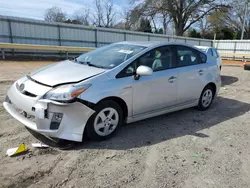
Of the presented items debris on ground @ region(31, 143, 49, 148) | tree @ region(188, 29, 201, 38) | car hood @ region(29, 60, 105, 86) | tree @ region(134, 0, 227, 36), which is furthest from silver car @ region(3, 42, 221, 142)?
tree @ region(188, 29, 201, 38)

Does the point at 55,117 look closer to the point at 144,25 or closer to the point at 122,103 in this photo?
the point at 122,103

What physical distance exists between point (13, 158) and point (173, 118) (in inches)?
123

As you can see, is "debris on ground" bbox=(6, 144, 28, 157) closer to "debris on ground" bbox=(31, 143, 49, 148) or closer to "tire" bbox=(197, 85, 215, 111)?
"debris on ground" bbox=(31, 143, 49, 148)

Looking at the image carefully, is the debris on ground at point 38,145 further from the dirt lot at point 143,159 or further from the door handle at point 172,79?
the door handle at point 172,79

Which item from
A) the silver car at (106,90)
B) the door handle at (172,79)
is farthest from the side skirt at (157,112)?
the door handle at (172,79)

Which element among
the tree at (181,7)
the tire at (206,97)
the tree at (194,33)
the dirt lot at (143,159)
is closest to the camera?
the dirt lot at (143,159)

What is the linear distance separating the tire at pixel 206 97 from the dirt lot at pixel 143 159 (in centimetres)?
87

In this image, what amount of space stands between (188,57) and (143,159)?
8.89 ft

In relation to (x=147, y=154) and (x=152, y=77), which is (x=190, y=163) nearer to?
(x=147, y=154)

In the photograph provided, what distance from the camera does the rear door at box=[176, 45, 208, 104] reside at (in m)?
4.46

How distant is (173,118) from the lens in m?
4.66

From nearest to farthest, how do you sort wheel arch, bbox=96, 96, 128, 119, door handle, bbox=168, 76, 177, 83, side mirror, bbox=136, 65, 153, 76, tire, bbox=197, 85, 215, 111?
1. wheel arch, bbox=96, 96, 128, 119
2. side mirror, bbox=136, 65, 153, 76
3. door handle, bbox=168, 76, 177, 83
4. tire, bbox=197, 85, 215, 111

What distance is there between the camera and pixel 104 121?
3355 millimetres

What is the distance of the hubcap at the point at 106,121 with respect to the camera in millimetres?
3277
